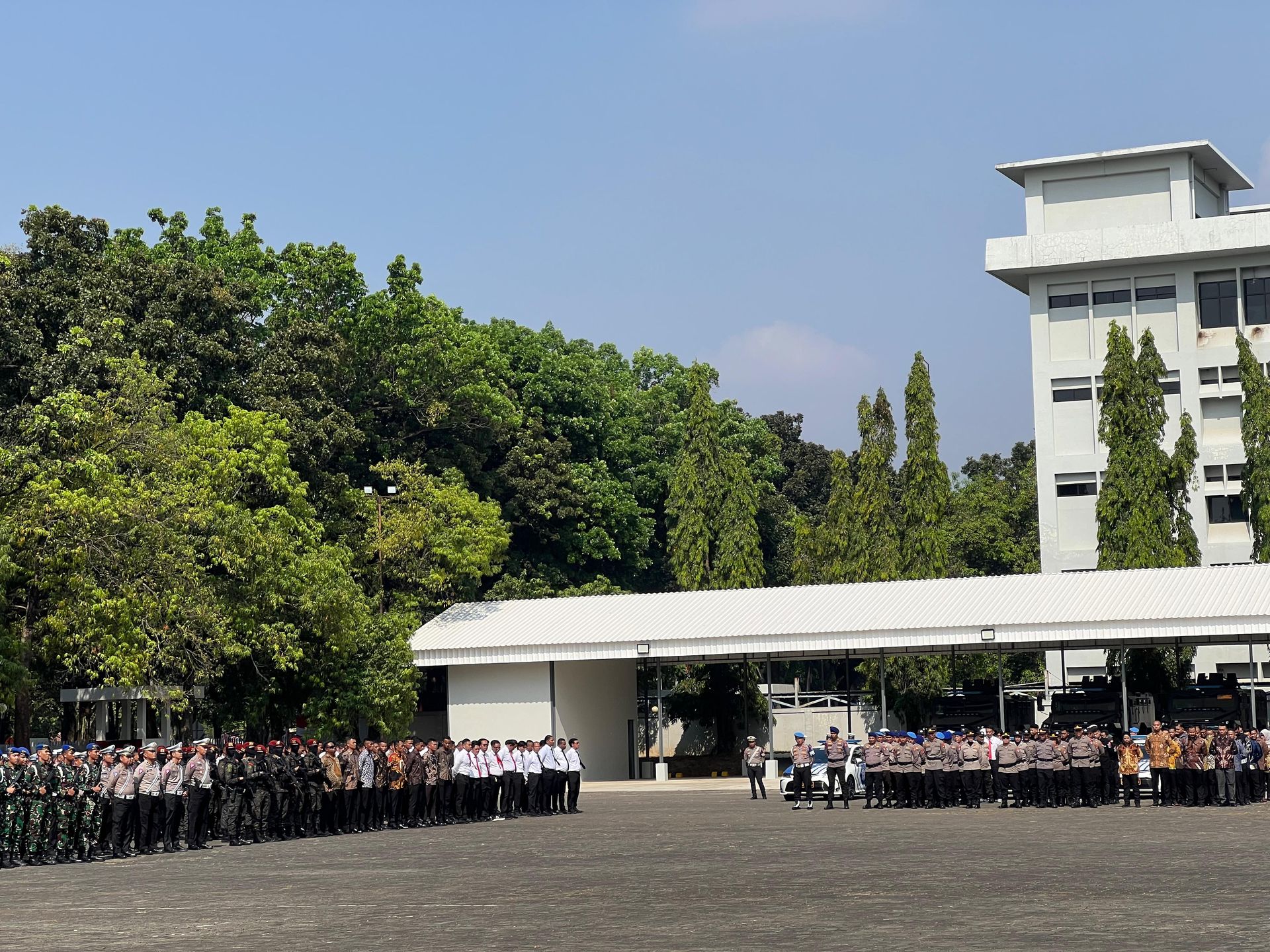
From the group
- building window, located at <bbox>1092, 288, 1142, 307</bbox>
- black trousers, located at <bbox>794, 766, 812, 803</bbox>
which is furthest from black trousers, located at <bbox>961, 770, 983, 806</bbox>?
building window, located at <bbox>1092, 288, 1142, 307</bbox>

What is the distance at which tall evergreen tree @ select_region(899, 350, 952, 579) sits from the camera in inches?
2240

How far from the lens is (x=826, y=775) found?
110 ft

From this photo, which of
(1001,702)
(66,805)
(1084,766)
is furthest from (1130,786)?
(66,805)

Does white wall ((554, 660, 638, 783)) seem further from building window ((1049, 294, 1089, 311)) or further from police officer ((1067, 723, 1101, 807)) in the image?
building window ((1049, 294, 1089, 311))

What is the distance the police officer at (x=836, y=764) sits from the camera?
31625mm

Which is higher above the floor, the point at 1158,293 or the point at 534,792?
the point at 1158,293

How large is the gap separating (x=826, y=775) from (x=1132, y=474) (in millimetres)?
19834

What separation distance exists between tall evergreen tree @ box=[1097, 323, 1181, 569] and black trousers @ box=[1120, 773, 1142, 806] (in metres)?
18.5

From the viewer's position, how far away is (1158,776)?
101 feet

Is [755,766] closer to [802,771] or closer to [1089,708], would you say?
[802,771]

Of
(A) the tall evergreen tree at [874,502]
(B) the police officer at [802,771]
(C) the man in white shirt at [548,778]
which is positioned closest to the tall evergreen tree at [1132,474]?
(A) the tall evergreen tree at [874,502]

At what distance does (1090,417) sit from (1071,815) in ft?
120

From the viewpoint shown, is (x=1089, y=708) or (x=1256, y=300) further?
(x=1256, y=300)

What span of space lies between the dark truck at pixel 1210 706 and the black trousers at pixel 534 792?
1334 centimetres
